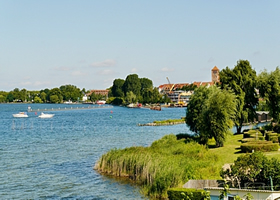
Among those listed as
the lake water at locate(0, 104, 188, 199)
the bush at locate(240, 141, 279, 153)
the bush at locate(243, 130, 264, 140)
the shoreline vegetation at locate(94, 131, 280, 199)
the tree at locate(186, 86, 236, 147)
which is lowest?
the lake water at locate(0, 104, 188, 199)

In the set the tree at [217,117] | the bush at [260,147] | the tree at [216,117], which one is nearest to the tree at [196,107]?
the tree at [216,117]

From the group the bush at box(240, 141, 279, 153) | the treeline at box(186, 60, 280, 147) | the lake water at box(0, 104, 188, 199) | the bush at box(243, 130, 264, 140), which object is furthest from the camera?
the treeline at box(186, 60, 280, 147)

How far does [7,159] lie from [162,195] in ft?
93.4

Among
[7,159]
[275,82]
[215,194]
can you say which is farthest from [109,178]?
[275,82]

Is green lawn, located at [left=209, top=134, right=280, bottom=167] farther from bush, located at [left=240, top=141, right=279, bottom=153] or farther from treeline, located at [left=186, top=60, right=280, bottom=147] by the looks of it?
treeline, located at [left=186, top=60, right=280, bottom=147]

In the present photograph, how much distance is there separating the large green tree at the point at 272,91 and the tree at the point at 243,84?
6.81ft

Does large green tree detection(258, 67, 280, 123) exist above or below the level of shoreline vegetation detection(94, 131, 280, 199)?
above

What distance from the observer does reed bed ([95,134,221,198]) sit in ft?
98.2

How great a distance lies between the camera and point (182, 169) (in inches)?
1219

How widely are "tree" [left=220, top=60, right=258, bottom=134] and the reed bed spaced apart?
18888 millimetres

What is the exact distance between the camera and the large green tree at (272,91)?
59447 mm

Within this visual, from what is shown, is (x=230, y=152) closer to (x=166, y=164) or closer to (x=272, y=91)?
(x=166, y=164)

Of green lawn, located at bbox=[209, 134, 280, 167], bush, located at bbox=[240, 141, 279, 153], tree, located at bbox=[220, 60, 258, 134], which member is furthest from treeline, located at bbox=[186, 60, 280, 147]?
bush, located at bbox=[240, 141, 279, 153]

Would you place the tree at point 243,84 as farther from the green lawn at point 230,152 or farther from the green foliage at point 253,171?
the green foliage at point 253,171
